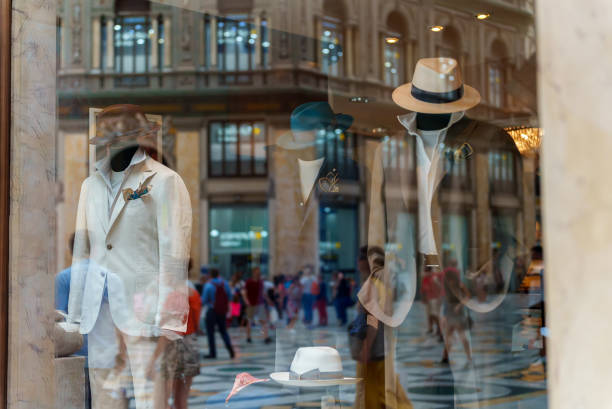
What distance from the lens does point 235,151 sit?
22969 mm

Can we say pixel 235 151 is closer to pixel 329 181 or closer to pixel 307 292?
pixel 307 292

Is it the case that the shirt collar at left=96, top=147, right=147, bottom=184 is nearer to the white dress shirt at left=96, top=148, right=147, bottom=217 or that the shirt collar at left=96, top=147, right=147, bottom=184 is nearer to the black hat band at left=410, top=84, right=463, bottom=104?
the white dress shirt at left=96, top=148, right=147, bottom=217

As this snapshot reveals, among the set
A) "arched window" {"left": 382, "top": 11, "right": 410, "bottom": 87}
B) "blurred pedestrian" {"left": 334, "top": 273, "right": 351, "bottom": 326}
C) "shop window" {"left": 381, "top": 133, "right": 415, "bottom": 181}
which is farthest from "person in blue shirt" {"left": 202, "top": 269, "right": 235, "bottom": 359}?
"shop window" {"left": 381, "top": 133, "right": 415, "bottom": 181}

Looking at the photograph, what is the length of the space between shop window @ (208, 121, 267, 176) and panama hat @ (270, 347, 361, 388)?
62.4 feet

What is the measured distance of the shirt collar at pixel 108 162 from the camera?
3.18 meters

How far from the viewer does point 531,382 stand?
12.9 ft

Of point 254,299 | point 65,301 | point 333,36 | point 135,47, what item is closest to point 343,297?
point 254,299

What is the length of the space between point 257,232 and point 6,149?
67.7 feet

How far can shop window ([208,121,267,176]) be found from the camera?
2253cm

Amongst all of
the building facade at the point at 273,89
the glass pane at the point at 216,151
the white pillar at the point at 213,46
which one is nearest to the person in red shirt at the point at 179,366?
the building facade at the point at 273,89

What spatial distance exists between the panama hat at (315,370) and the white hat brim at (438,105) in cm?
128

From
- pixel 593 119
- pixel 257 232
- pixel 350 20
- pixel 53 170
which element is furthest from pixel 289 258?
pixel 593 119

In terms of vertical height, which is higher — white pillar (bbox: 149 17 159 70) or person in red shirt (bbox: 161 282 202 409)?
white pillar (bbox: 149 17 159 70)

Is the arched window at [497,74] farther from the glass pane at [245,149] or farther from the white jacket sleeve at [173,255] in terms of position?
the glass pane at [245,149]
